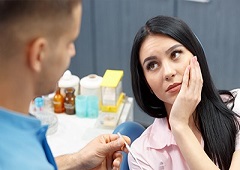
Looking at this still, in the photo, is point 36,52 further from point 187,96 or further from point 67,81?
point 67,81

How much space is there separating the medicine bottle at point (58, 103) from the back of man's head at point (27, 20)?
1.47m

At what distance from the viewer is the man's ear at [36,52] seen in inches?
32.8

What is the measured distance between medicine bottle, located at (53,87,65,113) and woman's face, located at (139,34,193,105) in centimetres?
76

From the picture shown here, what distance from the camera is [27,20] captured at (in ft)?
2.69

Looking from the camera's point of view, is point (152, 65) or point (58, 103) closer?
point (152, 65)

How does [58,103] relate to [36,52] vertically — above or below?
below

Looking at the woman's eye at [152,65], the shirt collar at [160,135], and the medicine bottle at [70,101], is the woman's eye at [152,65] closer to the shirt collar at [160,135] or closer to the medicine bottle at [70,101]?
the shirt collar at [160,135]

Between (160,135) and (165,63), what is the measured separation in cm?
29

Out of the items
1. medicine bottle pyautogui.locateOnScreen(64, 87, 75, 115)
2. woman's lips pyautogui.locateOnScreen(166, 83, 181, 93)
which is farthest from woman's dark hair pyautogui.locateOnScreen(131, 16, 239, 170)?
medicine bottle pyautogui.locateOnScreen(64, 87, 75, 115)

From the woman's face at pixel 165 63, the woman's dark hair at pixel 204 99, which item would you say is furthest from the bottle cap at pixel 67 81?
the woman's face at pixel 165 63

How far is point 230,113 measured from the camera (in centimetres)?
174

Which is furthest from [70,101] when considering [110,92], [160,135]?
[160,135]

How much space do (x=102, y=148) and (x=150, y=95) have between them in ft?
1.26

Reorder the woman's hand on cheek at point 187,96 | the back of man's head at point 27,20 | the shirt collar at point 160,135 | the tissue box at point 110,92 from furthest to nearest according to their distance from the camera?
the tissue box at point 110,92 → the shirt collar at point 160,135 → the woman's hand on cheek at point 187,96 → the back of man's head at point 27,20
